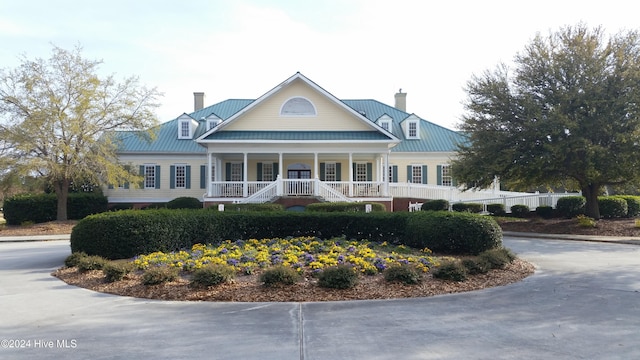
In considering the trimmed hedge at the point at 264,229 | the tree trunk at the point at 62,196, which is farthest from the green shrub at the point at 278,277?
the tree trunk at the point at 62,196

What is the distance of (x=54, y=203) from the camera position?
1109 inches

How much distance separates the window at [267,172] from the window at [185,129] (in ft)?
23.6

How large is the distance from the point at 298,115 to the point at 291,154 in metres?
2.68

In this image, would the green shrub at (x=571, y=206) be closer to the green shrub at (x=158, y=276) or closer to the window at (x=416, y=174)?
the window at (x=416, y=174)

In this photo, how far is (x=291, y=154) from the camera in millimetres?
30344

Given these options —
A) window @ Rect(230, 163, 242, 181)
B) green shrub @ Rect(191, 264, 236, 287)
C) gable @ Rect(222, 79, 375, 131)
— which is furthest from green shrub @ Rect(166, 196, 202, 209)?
green shrub @ Rect(191, 264, 236, 287)

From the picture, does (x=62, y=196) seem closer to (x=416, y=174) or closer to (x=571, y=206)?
(x=416, y=174)

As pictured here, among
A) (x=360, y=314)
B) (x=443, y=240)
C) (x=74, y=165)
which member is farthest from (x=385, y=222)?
(x=74, y=165)

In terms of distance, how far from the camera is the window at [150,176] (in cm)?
3341

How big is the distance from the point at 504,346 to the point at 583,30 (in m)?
21.0

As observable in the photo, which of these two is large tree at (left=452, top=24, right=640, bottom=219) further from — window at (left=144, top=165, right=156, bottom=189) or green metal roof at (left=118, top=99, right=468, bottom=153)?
window at (left=144, top=165, right=156, bottom=189)

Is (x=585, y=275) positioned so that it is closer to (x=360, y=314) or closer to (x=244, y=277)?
(x=360, y=314)

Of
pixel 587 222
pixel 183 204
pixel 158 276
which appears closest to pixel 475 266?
pixel 158 276

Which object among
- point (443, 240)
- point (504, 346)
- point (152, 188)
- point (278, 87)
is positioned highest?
point (278, 87)
